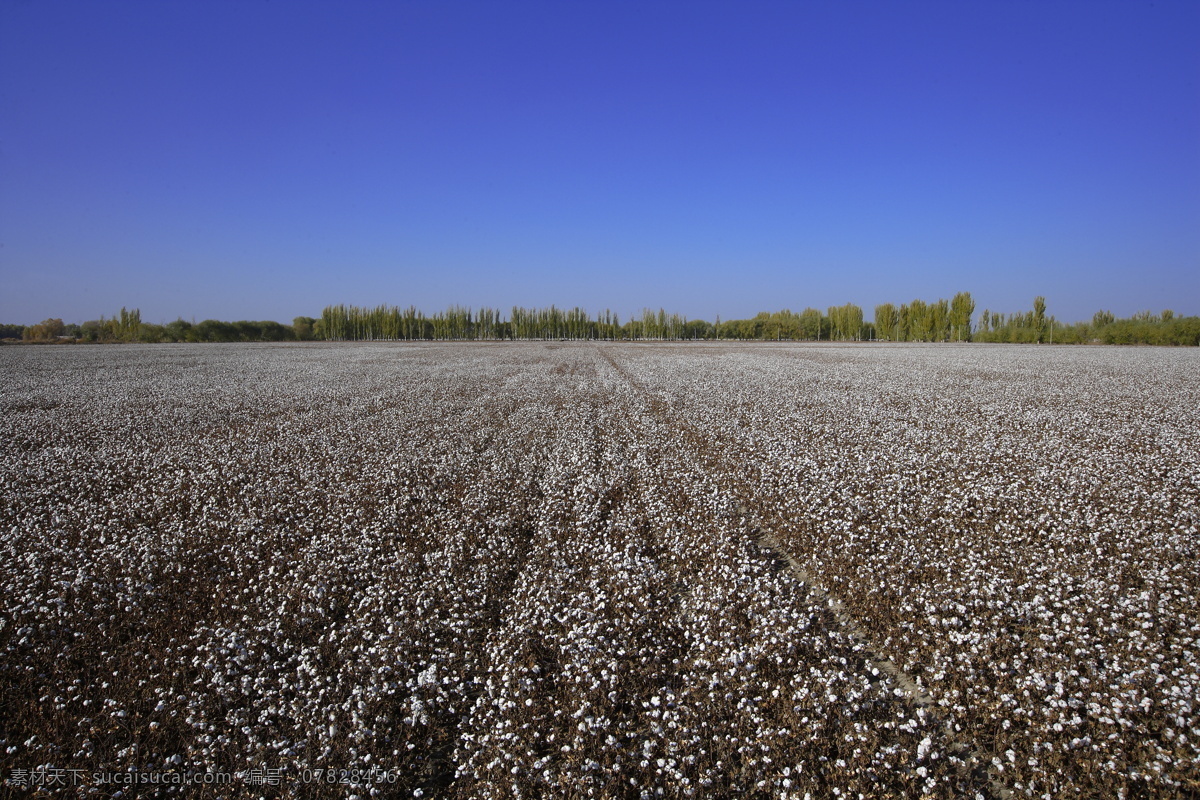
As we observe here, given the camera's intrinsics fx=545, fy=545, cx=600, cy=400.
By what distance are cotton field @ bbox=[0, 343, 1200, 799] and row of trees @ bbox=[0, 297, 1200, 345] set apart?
70915 mm

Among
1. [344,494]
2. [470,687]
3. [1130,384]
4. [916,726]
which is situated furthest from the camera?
[1130,384]

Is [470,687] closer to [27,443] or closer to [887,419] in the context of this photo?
[887,419]

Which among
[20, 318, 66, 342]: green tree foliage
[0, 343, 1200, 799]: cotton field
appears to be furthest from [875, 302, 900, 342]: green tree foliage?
[20, 318, 66, 342]: green tree foliage

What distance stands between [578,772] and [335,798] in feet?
4.21

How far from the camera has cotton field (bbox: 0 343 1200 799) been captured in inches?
118

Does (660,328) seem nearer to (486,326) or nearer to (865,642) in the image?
(486,326)

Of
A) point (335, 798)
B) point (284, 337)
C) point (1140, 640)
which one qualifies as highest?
point (284, 337)

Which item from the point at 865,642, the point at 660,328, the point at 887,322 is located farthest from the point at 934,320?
the point at 865,642

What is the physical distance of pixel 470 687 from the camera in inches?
144

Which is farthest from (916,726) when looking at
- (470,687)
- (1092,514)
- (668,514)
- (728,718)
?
(1092,514)

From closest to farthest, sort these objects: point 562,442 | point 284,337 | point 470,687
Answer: point 470,687
point 562,442
point 284,337

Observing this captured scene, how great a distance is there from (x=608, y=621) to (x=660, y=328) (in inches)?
4801

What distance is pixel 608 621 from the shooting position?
14.4ft

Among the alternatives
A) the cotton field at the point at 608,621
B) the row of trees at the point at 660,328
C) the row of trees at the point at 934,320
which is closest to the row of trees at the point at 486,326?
the row of trees at the point at 660,328
